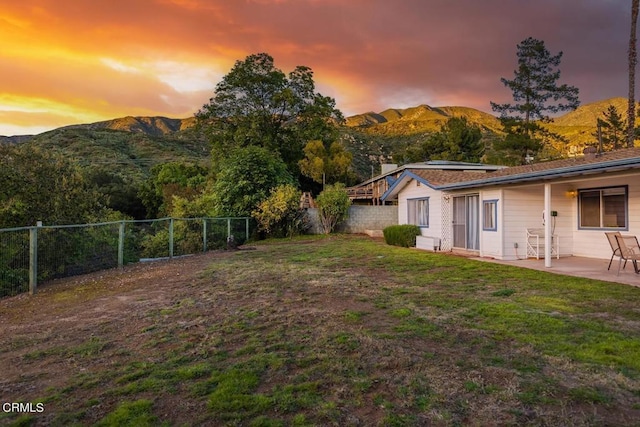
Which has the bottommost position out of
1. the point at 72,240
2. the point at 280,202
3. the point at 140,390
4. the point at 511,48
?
the point at 140,390

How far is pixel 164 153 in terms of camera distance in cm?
5409

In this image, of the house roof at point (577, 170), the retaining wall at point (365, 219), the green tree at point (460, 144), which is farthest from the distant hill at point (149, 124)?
the house roof at point (577, 170)

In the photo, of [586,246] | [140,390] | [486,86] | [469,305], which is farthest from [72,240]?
[486,86]

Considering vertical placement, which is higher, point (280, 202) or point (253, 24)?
point (253, 24)

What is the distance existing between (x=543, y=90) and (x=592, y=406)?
35364mm

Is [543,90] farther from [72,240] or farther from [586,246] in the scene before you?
[72,240]

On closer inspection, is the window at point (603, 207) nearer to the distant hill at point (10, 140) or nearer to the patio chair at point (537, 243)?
the patio chair at point (537, 243)

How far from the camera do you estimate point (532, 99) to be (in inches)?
1261

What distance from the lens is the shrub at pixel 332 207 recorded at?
20.9 meters

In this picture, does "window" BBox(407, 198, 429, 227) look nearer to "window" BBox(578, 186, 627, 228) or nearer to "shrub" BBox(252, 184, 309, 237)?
"window" BBox(578, 186, 627, 228)

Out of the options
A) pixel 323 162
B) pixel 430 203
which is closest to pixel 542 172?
pixel 430 203

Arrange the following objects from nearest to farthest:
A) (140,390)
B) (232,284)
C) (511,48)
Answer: (140,390), (232,284), (511,48)

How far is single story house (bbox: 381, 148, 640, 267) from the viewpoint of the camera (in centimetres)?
985

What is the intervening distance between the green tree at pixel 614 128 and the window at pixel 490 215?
1139 inches
